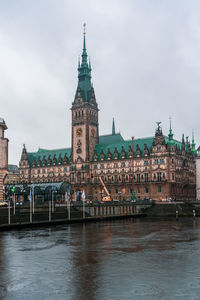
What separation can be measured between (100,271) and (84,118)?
5895 inches

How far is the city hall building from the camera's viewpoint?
157750 millimetres

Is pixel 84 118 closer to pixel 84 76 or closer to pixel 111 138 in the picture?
pixel 111 138

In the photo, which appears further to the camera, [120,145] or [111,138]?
[111,138]

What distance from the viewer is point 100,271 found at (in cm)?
2991

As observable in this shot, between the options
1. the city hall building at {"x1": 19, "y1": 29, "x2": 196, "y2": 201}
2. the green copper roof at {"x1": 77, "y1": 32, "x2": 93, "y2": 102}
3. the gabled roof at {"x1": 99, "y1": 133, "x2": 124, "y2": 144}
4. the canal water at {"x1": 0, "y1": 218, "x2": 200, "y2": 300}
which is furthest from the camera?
the gabled roof at {"x1": 99, "y1": 133, "x2": 124, "y2": 144}

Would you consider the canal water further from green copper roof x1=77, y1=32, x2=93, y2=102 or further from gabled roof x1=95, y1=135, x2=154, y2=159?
green copper roof x1=77, y1=32, x2=93, y2=102

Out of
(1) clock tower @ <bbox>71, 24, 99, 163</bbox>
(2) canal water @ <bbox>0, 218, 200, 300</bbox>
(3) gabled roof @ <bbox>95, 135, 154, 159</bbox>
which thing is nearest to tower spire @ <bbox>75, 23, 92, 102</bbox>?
(1) clock tower @ <bbox>71, 24, 99, 163</bbox>

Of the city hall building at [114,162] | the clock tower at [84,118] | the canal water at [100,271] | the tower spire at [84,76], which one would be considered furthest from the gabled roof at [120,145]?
the canal water at [100,271]

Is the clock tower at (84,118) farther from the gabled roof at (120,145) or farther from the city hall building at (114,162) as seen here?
the gabled roof at (120,145)

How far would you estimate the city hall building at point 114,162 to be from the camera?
158m

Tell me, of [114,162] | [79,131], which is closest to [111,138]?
[79,131]

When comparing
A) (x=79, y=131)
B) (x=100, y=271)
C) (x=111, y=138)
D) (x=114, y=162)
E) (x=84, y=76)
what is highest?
(x=84, y=76)

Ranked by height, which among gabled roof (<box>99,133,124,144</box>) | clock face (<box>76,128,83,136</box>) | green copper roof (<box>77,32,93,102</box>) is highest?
green copper roof (<box>77,32,93,102</box>)

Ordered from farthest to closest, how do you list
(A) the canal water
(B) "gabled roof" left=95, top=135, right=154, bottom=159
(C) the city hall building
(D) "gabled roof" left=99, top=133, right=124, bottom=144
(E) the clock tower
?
(D) "gabled roof" left=99, top=133, right=124, bottom=144
(E) the clock tower
(B) "gabled roof" left=95, top=135, right=154, bottom=159
(C) the city hall building
(A) the canal water
